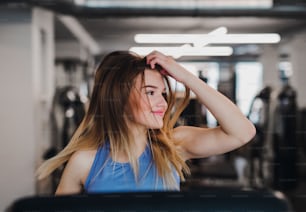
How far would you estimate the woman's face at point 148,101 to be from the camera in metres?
0.60

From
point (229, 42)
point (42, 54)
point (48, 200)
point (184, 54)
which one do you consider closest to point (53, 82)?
point (42, 54)

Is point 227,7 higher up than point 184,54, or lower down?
higher up

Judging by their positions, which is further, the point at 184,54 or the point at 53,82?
the point at 53,82

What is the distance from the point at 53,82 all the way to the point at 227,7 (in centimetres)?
83

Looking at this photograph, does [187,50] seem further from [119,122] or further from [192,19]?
[192,19]

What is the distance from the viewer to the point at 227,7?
39.3 inches

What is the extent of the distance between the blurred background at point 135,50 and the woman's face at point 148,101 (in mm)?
33

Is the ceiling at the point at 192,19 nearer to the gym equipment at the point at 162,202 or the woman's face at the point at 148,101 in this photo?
the woman's face at the point at 148,101

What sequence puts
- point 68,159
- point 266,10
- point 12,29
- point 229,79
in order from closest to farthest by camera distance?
point 68,159, point 229,79, point 266,10, point 12,29

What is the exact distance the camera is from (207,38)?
2.80ft

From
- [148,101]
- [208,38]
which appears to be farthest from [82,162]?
[208,38]

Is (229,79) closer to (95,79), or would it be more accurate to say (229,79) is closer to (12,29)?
(95,79)

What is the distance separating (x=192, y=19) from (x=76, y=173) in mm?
541

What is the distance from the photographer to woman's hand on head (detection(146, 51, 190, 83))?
584mm
